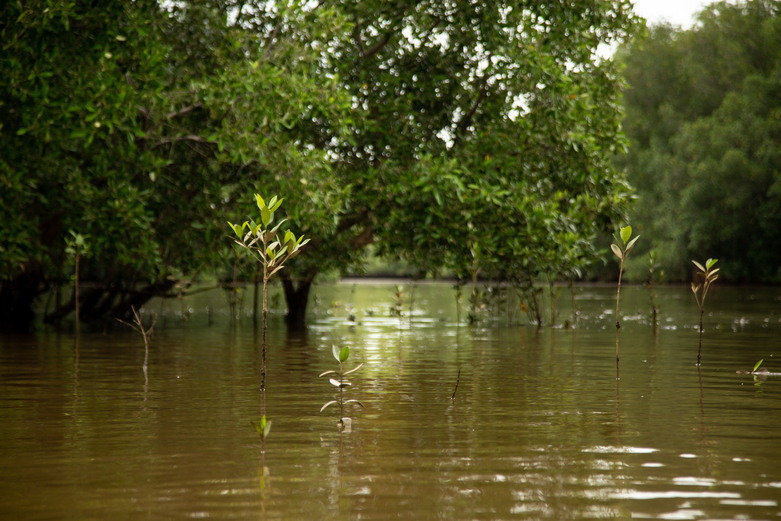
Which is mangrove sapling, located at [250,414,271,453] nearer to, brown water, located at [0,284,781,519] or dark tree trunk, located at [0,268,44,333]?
brown water, located at [0,284,781,519]

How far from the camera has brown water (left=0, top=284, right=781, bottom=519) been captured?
4.10 m

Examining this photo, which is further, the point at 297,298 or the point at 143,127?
the point at 297,298

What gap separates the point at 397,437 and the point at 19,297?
1328 centimetres

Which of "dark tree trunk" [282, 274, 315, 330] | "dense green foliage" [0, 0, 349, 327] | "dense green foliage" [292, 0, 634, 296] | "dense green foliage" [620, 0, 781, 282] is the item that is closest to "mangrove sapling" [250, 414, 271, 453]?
"dense green foliage" [0, 0, 349, 327]

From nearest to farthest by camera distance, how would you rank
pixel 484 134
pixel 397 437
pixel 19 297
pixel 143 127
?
pixel 397 437
pixel 143 127
pixel 484 134
pixel 19 297

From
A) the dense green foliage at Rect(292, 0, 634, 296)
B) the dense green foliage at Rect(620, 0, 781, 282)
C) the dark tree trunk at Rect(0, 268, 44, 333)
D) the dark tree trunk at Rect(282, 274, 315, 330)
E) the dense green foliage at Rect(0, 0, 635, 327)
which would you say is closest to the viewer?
the dense green foliage at Rect(0, 0, 635, 327)

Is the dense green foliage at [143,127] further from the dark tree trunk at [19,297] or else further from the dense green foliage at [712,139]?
the dense green foliage at [712,139]

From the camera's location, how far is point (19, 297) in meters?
16.5

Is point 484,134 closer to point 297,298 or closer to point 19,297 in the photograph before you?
point 297,298

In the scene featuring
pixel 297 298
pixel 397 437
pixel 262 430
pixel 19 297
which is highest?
pixel 19 297

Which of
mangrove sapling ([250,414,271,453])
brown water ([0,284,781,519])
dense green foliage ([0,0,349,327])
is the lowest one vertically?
brown water ([0,284,781,519])

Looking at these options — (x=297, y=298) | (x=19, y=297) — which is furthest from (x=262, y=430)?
(x=297, y=298)

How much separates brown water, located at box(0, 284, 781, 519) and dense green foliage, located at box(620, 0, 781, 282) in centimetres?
2731

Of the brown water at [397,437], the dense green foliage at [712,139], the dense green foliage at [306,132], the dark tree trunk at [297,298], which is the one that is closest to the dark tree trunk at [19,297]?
the dense green foliage at [306,132]
